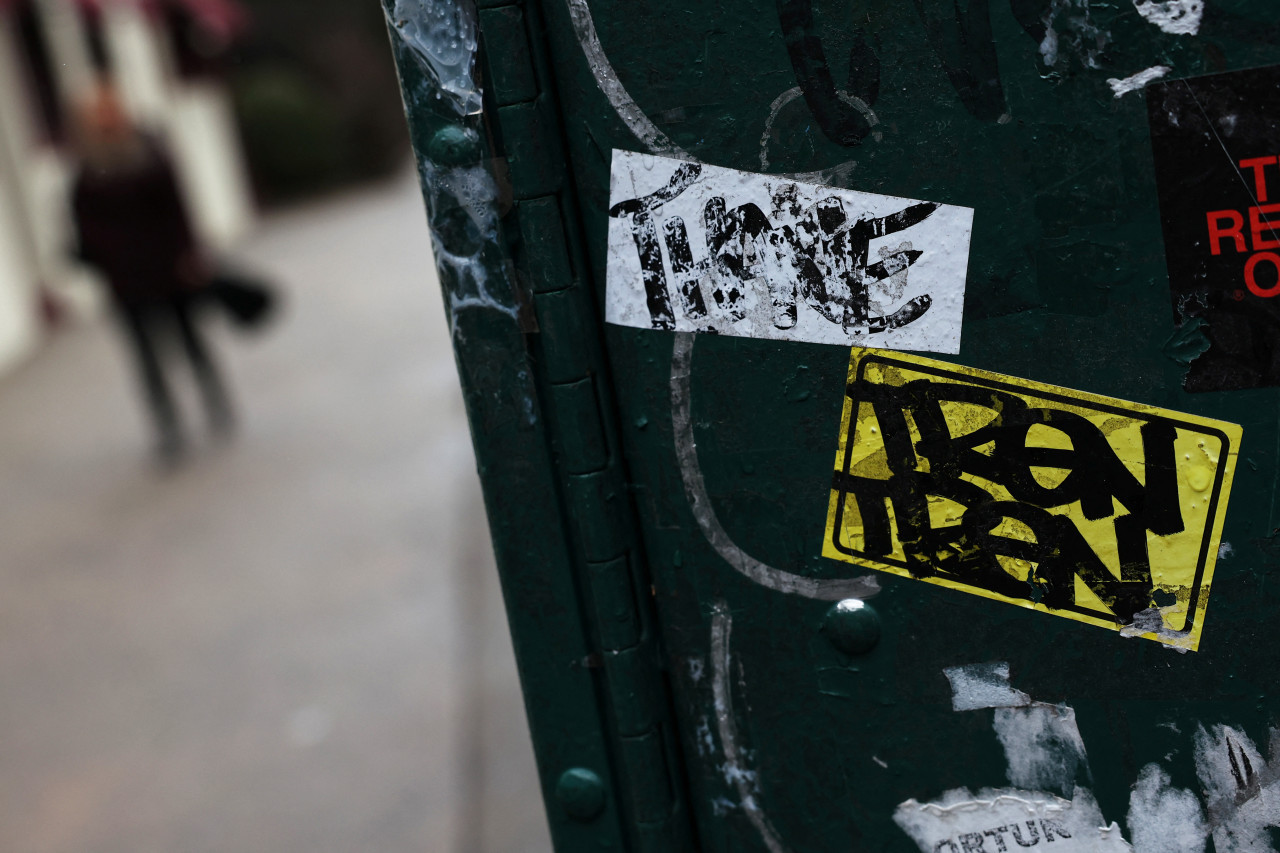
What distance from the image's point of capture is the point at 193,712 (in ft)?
14.0

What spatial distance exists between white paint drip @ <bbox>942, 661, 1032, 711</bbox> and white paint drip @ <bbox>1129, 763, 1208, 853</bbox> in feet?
0.48

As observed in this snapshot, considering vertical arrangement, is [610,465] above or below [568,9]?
below

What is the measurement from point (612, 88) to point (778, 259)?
0.77 feet

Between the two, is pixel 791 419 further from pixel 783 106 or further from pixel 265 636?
pixel 265 636

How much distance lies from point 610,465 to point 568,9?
18.1 inches

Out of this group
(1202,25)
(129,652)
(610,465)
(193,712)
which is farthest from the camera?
(129,652)

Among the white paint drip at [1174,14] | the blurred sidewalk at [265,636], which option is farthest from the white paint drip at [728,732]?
the blurred sidewalk at [265,636]

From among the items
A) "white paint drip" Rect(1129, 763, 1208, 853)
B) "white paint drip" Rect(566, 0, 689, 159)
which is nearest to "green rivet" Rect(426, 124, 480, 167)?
"white paint drip" Rect(566, 0, 689, 159)

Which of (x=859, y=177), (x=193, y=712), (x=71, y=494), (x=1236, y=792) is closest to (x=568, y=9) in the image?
(x=859, y=177)

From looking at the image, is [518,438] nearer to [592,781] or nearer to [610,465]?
[610,465]

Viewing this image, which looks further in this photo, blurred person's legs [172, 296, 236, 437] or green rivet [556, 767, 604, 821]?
blurred person's legs [172, 296, 236, 437]

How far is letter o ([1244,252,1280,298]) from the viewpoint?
1114 millimetres

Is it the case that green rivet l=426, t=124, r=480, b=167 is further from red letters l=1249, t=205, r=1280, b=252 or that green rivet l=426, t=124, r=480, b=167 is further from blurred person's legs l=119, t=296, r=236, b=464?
blurred person's legs l=119, t=296, r=236, b=464

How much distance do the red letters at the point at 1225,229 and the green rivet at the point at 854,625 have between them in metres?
0.49
